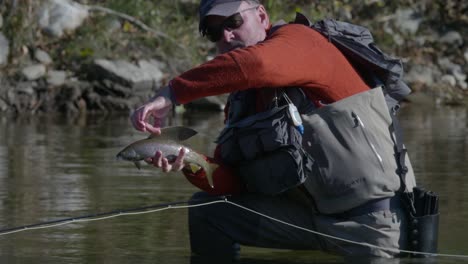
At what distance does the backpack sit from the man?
0.07 metres

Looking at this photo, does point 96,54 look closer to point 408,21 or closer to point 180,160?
point 408,21

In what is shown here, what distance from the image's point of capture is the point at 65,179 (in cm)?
942

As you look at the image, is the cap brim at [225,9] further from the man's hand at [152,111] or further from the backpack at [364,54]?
the man's hand at [152,111]

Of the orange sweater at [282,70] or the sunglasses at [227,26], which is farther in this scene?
the sunglasses at [227,26]

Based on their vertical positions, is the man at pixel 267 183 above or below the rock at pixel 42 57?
below

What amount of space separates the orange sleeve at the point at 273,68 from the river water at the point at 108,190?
1155 millimetres

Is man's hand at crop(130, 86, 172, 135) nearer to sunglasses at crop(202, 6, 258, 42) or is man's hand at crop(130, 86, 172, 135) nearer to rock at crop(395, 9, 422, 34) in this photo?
sunglasses at crop(202, 6, 258, 42)

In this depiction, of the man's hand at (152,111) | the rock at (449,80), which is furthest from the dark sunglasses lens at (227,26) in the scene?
the rock at (449,80)

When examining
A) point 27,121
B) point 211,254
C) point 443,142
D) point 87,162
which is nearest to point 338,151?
point 211,254

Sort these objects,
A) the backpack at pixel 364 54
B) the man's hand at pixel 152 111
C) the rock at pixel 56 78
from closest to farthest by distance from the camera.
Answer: the man's hand at pixel 152 111 < the backpack at pixel 364 54 < the rock at pixel 56 78

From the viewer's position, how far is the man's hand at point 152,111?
511 cm

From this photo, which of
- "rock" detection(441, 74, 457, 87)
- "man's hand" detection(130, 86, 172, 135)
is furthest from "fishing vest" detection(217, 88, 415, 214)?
"rock" detection(441, 74, 457, 87)

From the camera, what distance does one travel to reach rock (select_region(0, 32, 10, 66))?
54.1 ft

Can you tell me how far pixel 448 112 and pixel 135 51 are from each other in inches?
175
